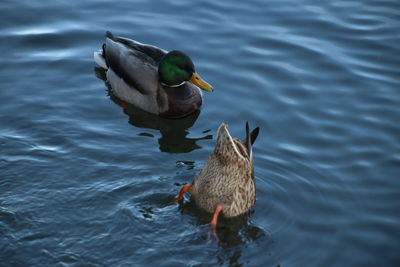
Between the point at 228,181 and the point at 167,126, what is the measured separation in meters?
2.44

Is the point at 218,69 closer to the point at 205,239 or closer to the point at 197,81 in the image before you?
the point at 197,81

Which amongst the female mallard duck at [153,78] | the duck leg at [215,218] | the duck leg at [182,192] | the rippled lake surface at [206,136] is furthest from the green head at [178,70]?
the duck leg at [215,218]

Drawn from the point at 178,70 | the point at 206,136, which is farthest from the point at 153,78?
the point at 206,136

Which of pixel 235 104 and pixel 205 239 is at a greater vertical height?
pixel 235 104

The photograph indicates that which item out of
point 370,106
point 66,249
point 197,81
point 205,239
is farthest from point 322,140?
point 66,249

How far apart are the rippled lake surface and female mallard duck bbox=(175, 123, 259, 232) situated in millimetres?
148

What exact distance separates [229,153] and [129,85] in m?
3.23

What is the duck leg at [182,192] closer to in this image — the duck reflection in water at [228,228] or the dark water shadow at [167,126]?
the duck reflection in water at [228,228]

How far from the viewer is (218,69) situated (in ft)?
32.7

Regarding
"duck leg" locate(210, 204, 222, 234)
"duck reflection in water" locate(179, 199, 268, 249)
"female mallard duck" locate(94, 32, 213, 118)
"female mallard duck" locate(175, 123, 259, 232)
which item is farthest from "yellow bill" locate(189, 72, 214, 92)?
"duck leg" locate(210, 204, 222, 234)

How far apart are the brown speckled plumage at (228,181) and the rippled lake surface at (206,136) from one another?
15 centimetres

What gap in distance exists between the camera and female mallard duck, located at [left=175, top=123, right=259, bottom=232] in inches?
267

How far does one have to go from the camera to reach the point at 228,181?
22.7 ft

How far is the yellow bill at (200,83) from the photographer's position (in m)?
9.23
